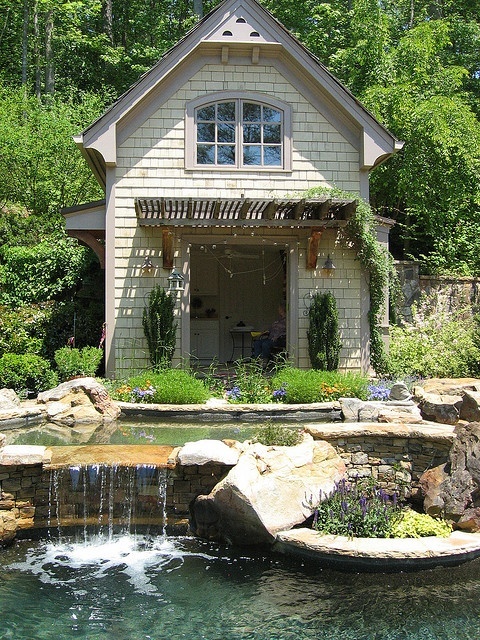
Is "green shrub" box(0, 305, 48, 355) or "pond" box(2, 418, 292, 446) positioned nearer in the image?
"pond" box(2, 418, 292, 446)

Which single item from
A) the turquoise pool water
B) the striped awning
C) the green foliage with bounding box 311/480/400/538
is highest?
the striped awning

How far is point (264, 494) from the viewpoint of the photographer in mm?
7078

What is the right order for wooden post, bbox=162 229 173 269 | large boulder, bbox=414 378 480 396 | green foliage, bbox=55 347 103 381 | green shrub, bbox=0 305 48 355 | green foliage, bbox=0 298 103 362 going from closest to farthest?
large boulder, bbox=414 378 480 396 → green foliage, bbox=55 347 103 381 → wooden post, bbox=162 229 173 269 → green shrub, bbox=0 305 48 355 → green foliage, bbox=0 298 103 362

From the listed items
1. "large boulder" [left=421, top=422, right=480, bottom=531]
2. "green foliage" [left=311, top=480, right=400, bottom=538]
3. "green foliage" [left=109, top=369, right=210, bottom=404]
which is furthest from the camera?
"green foliage" [left=109, top=369, right=210, bottom=404]

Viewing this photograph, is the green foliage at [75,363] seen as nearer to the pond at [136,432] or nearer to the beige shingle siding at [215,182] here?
the beige shingle siding at [215,182]

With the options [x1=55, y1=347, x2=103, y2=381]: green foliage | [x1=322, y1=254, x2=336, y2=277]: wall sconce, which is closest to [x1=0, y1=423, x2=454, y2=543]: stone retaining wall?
[x1=55, y1=347, x2=103, y2=381]: green foliage

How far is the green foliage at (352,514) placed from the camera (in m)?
6.99

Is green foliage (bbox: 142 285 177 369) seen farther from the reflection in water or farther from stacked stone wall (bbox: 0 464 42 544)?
stacked stone wall (bbox: 0 464 42 544)

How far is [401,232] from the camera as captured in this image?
2075 centimetres

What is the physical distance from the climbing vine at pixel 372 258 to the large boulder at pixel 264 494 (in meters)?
6.32

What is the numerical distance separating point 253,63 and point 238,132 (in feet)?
4.40

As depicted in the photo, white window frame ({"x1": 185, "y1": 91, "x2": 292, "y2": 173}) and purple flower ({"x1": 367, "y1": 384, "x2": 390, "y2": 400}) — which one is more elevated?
white window frame ({"x1": 185, "y1": 91, "x2": 292, "y2": 173})

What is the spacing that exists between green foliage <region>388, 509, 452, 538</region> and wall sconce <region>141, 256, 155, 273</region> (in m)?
7.44

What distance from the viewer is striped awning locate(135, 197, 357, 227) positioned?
1244 cm
